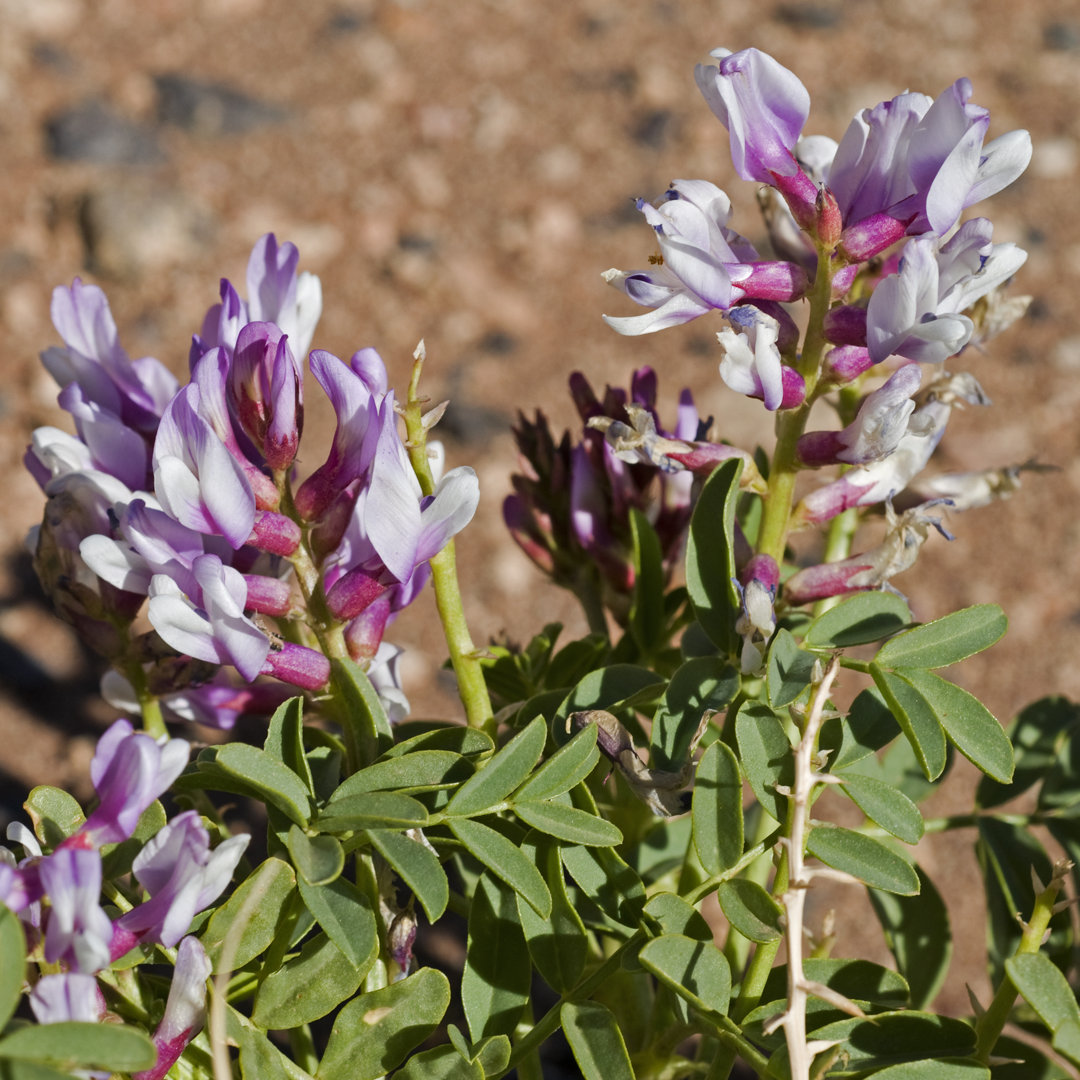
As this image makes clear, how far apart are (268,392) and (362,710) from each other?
0.19m

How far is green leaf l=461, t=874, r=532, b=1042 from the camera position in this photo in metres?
0.75

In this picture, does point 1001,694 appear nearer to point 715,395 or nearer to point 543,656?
point 715,395

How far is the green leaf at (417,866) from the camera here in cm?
65

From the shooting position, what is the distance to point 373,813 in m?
0.65

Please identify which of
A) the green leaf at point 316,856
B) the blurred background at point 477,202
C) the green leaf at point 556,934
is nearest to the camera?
the green leaf at point 316,856

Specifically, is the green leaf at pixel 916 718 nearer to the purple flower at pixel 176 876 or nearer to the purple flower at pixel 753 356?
the purple flower at pixel 753 356

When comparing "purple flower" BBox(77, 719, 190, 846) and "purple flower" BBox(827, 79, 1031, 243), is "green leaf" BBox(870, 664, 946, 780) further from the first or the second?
"purple flower" BBox(77, 719, 190, 846)

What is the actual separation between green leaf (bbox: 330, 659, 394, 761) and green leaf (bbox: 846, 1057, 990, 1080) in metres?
0.32

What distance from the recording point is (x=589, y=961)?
91cm

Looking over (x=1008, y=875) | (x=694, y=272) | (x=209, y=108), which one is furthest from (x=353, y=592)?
(x=209, y=108)

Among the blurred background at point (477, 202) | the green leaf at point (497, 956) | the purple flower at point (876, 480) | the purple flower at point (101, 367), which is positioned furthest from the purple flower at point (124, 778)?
the blurred background at point (477, 202)

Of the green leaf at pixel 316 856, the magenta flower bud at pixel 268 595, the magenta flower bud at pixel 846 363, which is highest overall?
the magenta flower bud at pixel 846 363

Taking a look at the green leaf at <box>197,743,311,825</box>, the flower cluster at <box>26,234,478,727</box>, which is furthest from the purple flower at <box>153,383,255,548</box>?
the green leaf at <box>197,743,311,825</box>

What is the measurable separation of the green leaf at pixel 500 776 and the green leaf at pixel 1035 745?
1.47 feet
